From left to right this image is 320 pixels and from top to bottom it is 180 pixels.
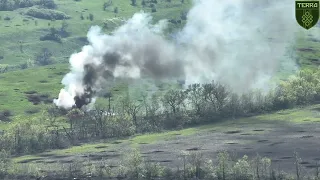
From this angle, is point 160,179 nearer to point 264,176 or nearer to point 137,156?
point 137,156

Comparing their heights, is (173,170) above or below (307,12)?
below

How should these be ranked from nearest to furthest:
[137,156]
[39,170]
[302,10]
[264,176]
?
[264,176] < [137,156] < [39,170] < [302,10]

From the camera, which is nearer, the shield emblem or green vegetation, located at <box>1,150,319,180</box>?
green vegetation, located at <box>1,150,319,180</box>

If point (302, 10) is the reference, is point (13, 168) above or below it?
below

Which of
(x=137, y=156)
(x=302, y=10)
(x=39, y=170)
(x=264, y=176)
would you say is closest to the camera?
(x=264, y=176)

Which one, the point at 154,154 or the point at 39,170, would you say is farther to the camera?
the point at 154,154

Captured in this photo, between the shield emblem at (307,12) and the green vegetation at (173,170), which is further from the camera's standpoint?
the shield emblem at (307,12)

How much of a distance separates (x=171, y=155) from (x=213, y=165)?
2492 cm

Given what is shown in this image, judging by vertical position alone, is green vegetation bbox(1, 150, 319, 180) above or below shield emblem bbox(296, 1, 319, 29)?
below

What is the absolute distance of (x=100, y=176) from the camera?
163 m

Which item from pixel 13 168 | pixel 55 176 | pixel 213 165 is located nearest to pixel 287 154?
pixel 213 165

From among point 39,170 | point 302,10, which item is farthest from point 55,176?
point 302,10

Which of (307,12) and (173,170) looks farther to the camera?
(307,12)

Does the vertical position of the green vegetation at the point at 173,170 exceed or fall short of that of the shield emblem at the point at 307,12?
it falls short
